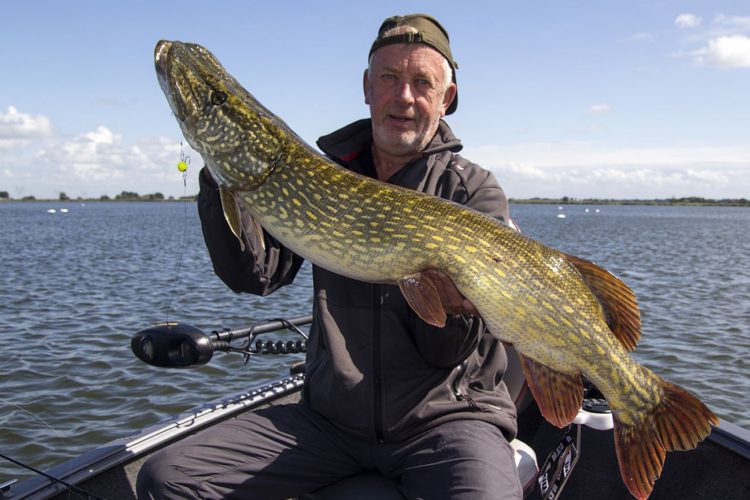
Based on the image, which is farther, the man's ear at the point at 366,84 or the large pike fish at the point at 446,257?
the man's ear at the point at 366,84

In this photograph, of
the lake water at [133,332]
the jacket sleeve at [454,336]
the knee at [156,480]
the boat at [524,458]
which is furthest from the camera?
the lake water at [133,332]

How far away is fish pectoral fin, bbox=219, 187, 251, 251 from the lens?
2.48m

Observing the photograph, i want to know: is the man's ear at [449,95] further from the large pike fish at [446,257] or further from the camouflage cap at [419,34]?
the large pike fish at [446,257]

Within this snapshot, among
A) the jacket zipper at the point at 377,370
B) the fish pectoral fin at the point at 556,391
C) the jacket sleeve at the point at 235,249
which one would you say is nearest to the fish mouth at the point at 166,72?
the jacket sleeve at the point at 235,249

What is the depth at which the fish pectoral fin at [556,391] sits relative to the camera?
2336 millimetres

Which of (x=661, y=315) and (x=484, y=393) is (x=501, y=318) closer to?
(x=484, y=393)

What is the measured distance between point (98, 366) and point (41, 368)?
0.64 metres

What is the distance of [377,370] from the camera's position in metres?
2.58

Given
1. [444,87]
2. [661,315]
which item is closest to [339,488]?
[444,87]

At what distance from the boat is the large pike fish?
0.66 m

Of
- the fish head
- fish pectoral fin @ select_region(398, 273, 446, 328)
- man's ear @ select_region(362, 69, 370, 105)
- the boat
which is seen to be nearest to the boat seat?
the boat

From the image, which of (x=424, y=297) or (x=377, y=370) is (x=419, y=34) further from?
(x=377, y=370)

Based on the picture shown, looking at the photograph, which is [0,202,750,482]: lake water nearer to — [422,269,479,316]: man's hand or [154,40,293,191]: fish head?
[154,40,293,191]: fish head

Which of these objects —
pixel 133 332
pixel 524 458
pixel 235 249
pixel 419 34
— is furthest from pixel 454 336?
pixel 133 332
